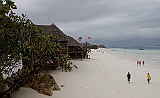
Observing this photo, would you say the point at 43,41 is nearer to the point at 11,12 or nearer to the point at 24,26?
the point at 24,26

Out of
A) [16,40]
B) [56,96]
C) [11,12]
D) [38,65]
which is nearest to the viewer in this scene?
[11,12]

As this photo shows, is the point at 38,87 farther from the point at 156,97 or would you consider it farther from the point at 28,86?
the point at 156,97

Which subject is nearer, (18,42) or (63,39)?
(18,42)

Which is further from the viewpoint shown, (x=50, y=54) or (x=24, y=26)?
(x=50, y=54)

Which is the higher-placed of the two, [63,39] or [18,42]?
[63,39]

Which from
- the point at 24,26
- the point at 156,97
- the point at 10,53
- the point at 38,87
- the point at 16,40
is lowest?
the point at 156,97

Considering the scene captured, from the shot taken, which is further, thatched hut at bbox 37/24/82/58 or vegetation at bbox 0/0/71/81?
thatched hut at bbox 37/24/82/58

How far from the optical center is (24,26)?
23.1 feet

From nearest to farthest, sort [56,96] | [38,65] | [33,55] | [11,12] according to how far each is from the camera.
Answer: [11,12], [33,55], [38,65], [56,96]

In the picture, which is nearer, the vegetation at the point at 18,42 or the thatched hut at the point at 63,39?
the vegetation at the point at 18,42

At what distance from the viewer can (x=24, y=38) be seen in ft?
24.0

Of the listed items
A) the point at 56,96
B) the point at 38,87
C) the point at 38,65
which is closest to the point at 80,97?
the point at 56,96

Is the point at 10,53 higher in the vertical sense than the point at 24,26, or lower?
lower

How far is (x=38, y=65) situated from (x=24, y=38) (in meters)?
1.74
